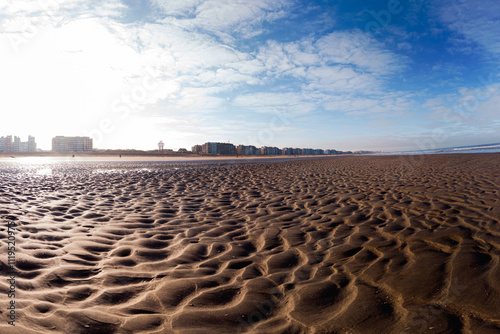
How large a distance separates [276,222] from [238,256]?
172 cm

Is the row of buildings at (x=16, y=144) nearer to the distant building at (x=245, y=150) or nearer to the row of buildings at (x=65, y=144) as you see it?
the row of buildings at (x=65, y=144)

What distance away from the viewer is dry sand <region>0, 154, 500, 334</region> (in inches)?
84.2

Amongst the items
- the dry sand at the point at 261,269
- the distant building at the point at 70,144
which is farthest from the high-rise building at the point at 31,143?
the dry sand at the point at 261,269

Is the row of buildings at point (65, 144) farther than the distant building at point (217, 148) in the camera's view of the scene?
No

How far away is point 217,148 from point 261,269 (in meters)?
132

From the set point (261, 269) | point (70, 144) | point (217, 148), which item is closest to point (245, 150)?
→ point (217, 148)

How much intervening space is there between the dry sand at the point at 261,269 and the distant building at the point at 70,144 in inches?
5660

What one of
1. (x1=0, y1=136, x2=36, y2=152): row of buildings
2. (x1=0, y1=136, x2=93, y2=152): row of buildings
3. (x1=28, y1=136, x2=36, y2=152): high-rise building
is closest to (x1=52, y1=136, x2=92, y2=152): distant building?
(x1=0, y1=136, x2=93, y2=152): row of buildings

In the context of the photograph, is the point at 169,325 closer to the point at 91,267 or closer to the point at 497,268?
the point at 91,267

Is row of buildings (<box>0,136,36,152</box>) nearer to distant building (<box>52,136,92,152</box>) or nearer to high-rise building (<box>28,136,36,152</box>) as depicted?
high-rise building (<box>28,136,36,152</box>)

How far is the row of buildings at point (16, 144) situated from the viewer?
12762 cm

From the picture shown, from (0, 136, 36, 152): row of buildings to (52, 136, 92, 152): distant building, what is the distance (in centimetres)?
2709

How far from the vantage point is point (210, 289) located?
2682 mm

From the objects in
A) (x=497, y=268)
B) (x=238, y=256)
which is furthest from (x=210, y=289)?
(x=497, y=268)
